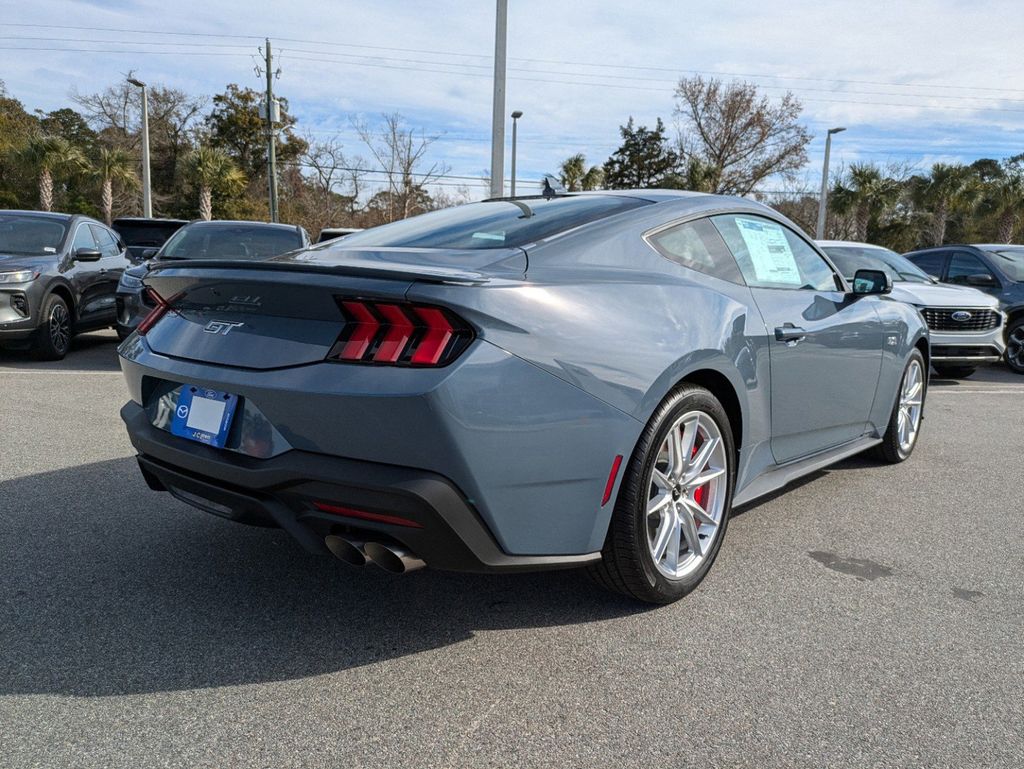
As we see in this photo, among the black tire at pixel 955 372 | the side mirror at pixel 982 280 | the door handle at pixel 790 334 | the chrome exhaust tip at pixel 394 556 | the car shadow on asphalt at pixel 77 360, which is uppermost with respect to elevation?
the door handle at pixel 790 334

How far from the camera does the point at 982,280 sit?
1116 centimetres

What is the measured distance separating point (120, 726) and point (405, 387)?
3.66 ft

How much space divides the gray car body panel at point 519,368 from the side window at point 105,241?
789 centimetres

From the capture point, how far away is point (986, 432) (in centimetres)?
638

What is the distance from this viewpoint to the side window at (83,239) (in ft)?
30.2

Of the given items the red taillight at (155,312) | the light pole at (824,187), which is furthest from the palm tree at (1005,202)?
the red taillight at (155,312)

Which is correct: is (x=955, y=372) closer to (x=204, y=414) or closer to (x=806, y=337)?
(x=806, y=337)

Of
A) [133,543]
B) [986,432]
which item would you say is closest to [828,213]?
[986,432]

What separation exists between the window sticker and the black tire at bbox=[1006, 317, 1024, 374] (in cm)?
860

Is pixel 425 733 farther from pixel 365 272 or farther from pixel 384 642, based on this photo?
pixel 365 272

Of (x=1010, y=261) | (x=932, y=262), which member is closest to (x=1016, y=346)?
(x=1010, y=261)

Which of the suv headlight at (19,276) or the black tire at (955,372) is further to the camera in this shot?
the black tire at (955,372)

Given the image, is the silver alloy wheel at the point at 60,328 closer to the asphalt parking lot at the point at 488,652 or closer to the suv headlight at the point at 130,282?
the suv headlight at the point at 130,282

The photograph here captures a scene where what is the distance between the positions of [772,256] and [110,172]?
37.1 meters
